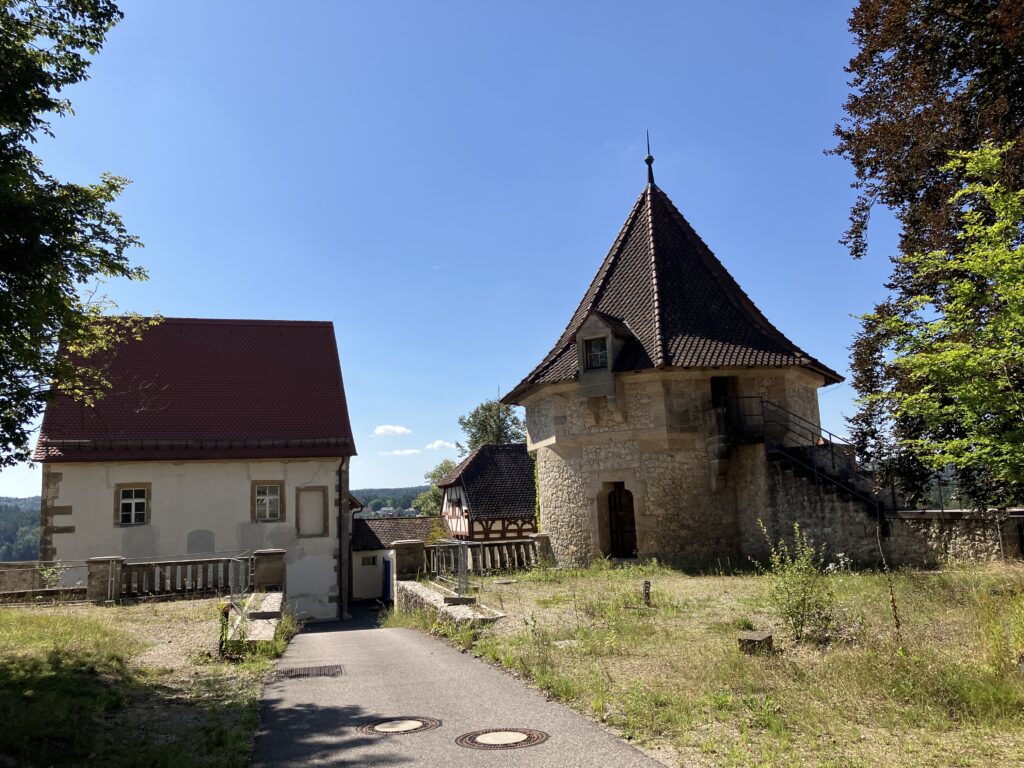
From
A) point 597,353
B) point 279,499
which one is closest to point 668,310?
point 597,353

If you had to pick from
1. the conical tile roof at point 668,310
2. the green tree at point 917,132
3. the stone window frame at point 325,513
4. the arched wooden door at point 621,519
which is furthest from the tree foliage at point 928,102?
the stone window frame at point 325,513

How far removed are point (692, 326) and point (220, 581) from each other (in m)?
12.7

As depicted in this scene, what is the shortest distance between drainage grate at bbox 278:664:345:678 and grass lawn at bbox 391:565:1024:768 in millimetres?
1688

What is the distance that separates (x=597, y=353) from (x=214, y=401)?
12.9 m

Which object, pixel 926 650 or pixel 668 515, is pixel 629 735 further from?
pixel 668 515

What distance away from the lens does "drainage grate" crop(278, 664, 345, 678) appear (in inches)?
326

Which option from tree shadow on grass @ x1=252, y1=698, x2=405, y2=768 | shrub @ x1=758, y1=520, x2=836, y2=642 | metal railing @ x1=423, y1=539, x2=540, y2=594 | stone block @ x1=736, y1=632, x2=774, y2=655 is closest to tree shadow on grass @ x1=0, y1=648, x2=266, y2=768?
tree shadow on grass @ x1=252, y1=698, x2=405, y2=768

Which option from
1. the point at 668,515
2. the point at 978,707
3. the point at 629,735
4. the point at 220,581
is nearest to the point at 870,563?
the point at 668,515

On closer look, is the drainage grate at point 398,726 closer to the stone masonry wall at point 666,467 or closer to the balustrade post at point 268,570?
the balustrade post at point 268,570

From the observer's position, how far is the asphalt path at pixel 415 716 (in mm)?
5070

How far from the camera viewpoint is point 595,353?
18.5 m

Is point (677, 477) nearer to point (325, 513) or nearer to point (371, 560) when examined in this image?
point (325, 513)

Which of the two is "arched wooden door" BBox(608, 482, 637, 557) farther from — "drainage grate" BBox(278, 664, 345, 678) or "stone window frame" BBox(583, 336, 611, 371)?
"drainage grate" BBox(278, 664, 345, 678)

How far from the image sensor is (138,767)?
4.96 m
